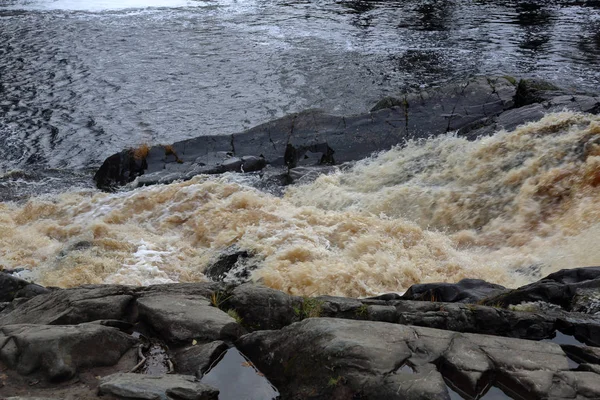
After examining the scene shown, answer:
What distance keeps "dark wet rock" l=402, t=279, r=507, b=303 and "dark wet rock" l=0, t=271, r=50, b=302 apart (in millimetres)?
5048

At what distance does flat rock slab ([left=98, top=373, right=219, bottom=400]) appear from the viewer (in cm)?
496

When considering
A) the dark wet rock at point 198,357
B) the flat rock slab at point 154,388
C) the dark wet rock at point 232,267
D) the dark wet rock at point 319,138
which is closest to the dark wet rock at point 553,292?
the dark wet rock at point 198,357

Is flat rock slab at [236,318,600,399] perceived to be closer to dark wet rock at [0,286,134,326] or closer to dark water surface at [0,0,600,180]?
dark wet rock at [0,286,134,326]

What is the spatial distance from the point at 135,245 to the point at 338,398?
291 inches

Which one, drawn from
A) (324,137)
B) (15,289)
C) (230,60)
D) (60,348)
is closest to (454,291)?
(60,348)

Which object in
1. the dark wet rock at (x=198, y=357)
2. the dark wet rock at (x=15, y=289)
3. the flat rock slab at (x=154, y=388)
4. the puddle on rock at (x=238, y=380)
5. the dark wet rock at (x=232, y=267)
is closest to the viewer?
the flat rock slab at (x=154, y=388)

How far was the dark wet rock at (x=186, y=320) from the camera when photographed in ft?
20.7

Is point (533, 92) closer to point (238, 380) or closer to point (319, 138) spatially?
point (319, 138)

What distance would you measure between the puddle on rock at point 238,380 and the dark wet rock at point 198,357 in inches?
2.3

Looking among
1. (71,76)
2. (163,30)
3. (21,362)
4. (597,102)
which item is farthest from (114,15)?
(21,362)

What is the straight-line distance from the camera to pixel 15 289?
910 centimetres

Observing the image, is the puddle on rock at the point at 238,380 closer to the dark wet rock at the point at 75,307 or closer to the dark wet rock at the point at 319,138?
the dark wet rock at the point at 75,307

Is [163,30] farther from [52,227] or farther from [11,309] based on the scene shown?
[11,309]

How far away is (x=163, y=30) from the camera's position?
88.9 ft
